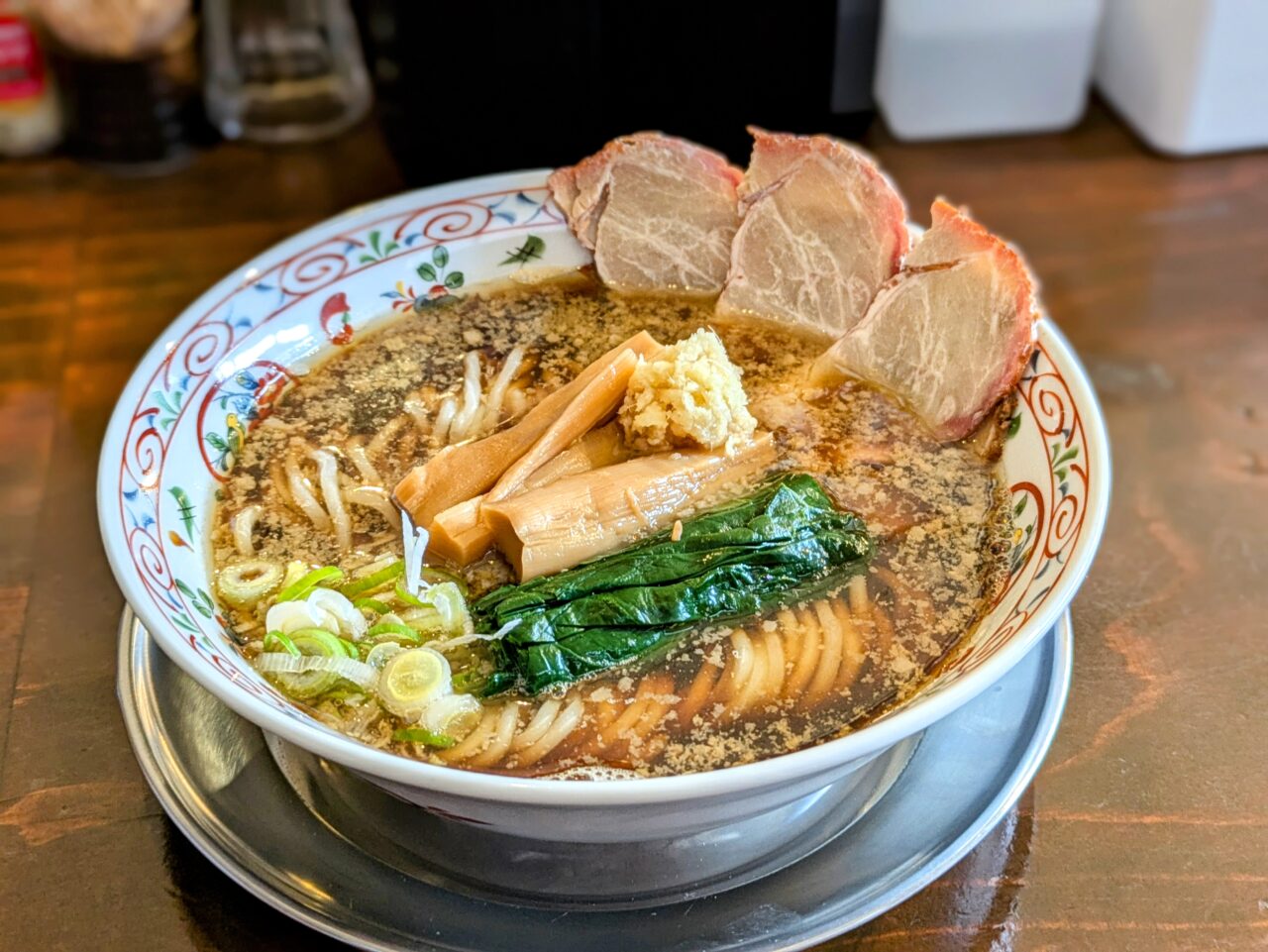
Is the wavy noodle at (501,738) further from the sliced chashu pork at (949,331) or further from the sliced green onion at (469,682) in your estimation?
the sliced chashu pork at (949,331)

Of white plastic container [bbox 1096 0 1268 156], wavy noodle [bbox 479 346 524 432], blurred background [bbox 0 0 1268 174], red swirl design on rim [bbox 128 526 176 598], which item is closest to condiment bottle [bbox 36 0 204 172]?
blurred background [bbox 0 0 1268 174]

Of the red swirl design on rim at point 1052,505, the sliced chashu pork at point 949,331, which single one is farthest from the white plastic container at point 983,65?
the red swirl design on rim at point 1052,505

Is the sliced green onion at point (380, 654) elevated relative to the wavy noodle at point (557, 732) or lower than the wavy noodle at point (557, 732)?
elevated

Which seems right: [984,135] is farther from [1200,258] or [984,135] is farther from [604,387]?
[604,387]

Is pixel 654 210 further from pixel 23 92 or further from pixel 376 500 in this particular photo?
pixel 23 92

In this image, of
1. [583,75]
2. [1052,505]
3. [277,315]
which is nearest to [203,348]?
[277,315]

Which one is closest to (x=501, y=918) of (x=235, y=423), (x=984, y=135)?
(x=235, y=423)
